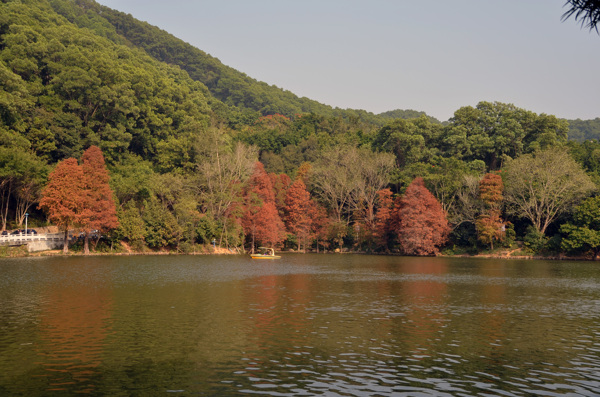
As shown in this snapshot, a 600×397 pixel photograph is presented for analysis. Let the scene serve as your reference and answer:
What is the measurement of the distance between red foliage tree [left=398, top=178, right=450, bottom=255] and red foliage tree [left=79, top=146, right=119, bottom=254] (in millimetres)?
51361

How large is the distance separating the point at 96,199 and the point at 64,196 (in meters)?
5.45

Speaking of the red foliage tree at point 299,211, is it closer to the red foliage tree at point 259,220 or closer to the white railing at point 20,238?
the red foliage tree at point 259,220

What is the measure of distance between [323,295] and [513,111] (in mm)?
100398

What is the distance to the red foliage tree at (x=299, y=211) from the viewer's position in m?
110

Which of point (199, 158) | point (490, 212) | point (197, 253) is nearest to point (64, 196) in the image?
point (197, 253)

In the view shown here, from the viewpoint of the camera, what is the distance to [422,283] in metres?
49.3

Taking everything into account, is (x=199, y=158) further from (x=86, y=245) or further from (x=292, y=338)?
(x=292, y=338)

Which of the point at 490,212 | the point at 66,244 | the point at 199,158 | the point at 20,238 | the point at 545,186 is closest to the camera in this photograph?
the point at 20,238

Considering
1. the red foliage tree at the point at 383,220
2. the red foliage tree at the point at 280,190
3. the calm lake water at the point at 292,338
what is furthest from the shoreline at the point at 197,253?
the calm lake water at the point at 292,338

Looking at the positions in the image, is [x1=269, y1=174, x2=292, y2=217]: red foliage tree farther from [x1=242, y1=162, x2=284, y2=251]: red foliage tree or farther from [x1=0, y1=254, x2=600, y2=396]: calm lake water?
[x1=0, y1=254, x2=600, y2=396]: calm lake water

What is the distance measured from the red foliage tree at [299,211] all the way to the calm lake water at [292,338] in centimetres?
6231

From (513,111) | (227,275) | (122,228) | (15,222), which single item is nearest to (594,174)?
(513,111)

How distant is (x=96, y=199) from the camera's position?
257 feet

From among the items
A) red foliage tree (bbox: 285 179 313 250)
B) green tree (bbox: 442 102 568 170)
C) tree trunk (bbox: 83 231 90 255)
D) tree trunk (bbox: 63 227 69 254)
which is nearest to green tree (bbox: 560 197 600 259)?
green tree (bbox: 442 102 568 170)
